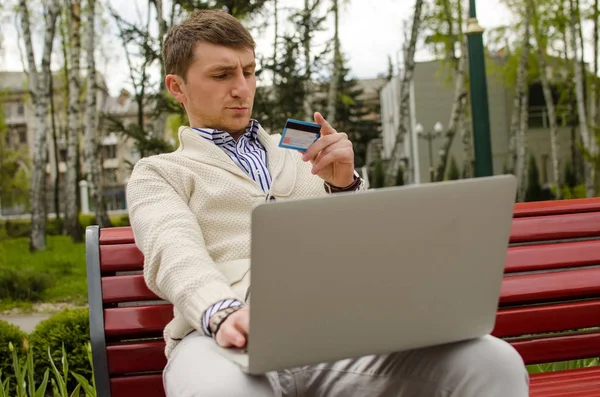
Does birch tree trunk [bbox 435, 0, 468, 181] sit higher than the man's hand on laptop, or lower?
higher

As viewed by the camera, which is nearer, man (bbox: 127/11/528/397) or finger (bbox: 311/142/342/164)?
man (bbox: 127/11/528/397)

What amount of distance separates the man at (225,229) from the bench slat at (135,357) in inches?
14.5

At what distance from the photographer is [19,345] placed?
4156mm

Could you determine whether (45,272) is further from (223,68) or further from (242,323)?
(242,323)

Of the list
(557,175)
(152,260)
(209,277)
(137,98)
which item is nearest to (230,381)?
(209,277)

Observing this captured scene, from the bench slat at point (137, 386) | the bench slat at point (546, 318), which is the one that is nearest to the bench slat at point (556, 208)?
the bench slat at point (546, 318)

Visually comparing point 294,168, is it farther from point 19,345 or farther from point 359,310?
point 19,345

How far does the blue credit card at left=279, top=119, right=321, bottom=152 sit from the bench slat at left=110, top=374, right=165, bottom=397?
873 mm

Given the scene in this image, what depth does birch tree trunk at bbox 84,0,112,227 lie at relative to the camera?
13.9 m

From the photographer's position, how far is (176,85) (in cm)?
224

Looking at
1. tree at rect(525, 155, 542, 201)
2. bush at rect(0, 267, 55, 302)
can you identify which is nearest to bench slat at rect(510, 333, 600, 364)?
bush at rect(0, 267, 55, 302)

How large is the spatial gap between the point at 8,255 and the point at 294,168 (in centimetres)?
1547

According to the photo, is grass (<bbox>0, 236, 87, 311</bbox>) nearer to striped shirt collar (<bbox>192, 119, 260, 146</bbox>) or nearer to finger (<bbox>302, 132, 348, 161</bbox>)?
striped shirt collar (<bbox>192, 119, 260, 146</bbox>)

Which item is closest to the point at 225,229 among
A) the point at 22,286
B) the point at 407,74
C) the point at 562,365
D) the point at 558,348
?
the point at 558,348
